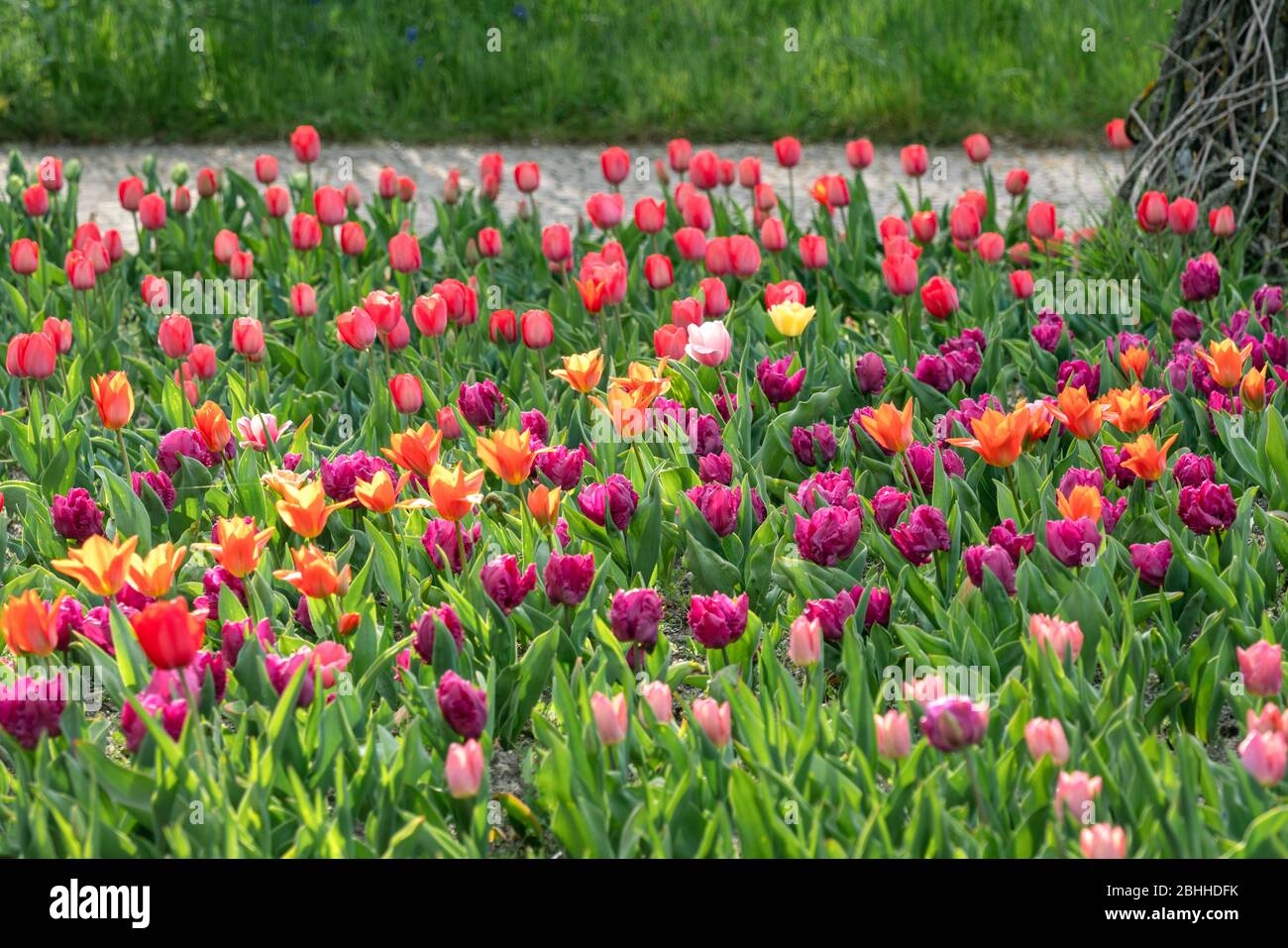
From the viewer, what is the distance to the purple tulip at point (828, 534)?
2879 millimetres

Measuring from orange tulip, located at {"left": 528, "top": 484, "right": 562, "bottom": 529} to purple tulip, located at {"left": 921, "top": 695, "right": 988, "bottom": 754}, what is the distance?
3.38 feet

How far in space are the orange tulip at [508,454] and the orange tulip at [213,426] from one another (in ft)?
2.12

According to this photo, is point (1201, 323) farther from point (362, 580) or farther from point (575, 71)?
point (575, 71)

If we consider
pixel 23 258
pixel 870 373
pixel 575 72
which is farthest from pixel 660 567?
pixel 575 72

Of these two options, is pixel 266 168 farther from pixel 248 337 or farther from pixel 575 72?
pixel 575 72

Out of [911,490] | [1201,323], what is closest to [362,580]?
[911,490]

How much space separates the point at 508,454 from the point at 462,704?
654 millimetres

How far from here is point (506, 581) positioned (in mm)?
2729

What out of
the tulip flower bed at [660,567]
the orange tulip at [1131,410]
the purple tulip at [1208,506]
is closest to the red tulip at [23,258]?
the tulip flower bed at [660,567]

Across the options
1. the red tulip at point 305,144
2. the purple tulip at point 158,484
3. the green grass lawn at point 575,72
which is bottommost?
the purple tulip at point 158,484

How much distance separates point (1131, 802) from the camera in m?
2.24

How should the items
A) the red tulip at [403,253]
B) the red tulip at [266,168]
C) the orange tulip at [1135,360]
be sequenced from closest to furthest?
the orange tulip at [1135,360] → the red tulip at [403,253] → the red tulip at [266,168]

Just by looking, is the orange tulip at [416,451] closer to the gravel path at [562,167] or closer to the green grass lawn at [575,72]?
the gravel path at [562,167]
